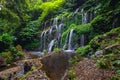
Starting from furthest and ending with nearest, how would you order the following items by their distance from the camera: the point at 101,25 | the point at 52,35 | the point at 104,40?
1. the point at 52,35
2. the point at 101,25
3. the point at 104,40

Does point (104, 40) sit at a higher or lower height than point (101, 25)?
lower

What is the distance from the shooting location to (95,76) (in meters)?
8.64

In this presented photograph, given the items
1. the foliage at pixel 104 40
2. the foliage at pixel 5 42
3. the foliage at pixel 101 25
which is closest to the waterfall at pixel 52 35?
the foliage at pixel 5 42

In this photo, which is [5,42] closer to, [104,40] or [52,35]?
[52,35]

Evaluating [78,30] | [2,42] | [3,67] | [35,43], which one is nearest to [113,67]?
[3,67]

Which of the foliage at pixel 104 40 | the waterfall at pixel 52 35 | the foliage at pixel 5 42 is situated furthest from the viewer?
the waterfall at pixel 52 35

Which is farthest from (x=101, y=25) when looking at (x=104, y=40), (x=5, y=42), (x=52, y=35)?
(x=5, y=42)

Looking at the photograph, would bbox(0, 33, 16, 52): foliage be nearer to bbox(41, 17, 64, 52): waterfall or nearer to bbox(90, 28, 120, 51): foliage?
bbox(41, 17, 64, 52): waterfall

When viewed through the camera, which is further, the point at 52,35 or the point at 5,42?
the point at 52,35

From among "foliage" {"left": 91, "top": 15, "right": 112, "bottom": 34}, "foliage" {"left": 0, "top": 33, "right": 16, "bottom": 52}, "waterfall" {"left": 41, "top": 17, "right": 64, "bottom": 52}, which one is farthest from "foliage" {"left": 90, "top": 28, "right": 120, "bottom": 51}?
"foliage" {"left": 0, "top": 33, "right": 16, "bottom": 52}

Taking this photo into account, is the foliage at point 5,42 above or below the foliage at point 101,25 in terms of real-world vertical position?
below

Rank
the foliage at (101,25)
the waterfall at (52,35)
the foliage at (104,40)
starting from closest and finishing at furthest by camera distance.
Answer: the foliage at (104,40)
the foliage at (101,25)
the waterfall at (52,35)

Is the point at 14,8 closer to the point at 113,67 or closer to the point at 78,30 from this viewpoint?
the point at 78,30

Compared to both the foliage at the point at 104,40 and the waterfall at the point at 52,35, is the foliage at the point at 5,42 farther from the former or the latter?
the foliage at the point at 104,40
